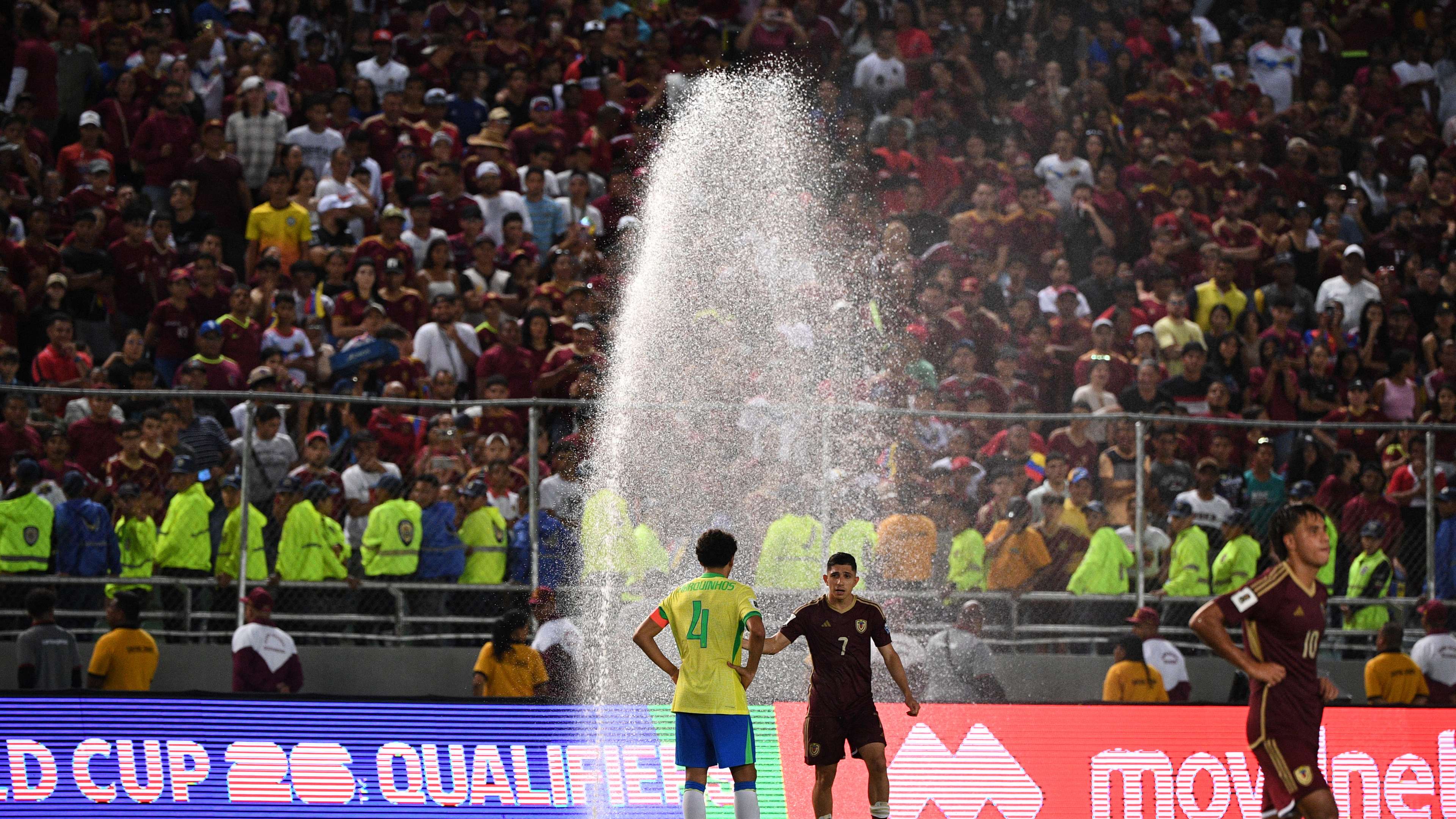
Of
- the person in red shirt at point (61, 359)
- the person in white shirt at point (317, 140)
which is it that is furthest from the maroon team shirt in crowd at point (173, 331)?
the person in white shirt at point (317, 140)

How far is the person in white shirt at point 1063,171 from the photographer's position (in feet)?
61.8

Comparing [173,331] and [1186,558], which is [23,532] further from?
[1186,558]

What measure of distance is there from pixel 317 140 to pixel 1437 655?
11428mm

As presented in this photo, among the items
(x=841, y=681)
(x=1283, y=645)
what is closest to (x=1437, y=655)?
(x=841, y=681)

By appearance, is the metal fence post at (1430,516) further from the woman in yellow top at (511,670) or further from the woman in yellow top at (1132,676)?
the woman in yellow top at (511,670)

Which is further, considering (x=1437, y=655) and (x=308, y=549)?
(x=1437, y=655)

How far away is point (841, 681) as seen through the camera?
1006 centimetres

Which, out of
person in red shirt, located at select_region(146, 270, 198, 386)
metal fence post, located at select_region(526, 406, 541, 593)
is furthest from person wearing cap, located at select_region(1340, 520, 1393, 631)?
person in red shirt, located at select_region(146, 270, 198, 386)

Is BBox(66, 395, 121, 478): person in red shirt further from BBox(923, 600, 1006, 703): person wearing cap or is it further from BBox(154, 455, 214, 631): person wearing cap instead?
BBox(923, 600, 1006, 703): person wearing cap

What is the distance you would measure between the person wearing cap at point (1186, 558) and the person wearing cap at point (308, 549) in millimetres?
6162

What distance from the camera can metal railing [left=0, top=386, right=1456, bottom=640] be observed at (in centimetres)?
1277

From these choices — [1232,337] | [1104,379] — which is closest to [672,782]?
[1104,379]

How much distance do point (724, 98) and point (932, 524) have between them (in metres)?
4.57

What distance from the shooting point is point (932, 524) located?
13227 mm
